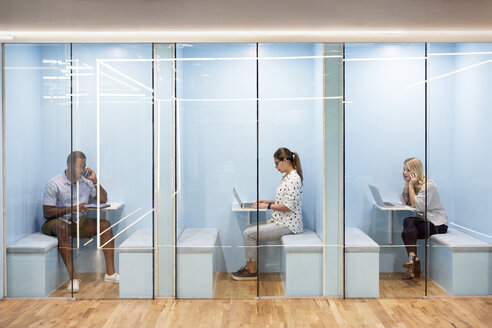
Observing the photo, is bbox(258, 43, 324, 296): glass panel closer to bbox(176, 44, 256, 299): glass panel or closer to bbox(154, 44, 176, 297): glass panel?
bbox(176, 44, 256, 299): glass panel

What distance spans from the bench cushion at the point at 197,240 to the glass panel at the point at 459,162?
2.03 m

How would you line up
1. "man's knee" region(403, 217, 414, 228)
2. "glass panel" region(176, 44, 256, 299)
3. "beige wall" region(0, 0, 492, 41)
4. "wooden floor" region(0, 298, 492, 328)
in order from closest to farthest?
1. "beige wall" region(0, 0, 492, 41)
2. "wooden floor" region(0, 298, 492, 328)
3. "glass panel" region(176, 44, 256, 299)
4. "man's knee" region(403, 217, 414, 228)

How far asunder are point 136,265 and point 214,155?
1.25m

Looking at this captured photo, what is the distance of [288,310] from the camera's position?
3.61 meters

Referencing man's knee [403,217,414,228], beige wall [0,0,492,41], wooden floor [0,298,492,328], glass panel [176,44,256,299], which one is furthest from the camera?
man's knee [403,217,414,228]

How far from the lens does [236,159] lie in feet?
12.6

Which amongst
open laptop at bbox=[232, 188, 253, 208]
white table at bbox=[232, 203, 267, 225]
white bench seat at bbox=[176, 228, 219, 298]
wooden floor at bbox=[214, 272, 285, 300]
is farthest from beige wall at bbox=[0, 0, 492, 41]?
wooden floor at bbox=[214, 272, 285, 300]

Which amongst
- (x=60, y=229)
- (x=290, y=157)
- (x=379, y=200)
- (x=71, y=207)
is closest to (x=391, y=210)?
(x=379, y=200)

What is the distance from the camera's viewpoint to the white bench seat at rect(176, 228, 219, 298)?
12.7 ft

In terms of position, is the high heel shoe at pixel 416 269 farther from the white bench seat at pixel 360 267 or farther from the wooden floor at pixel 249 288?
the white bench seat at pixel 360 267

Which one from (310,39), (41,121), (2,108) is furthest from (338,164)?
(2,108)

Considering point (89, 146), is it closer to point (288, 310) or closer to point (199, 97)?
point (199, 97)

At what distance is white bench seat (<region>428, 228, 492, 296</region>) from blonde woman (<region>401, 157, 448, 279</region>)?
0.15 meters

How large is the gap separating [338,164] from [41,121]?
275cm
